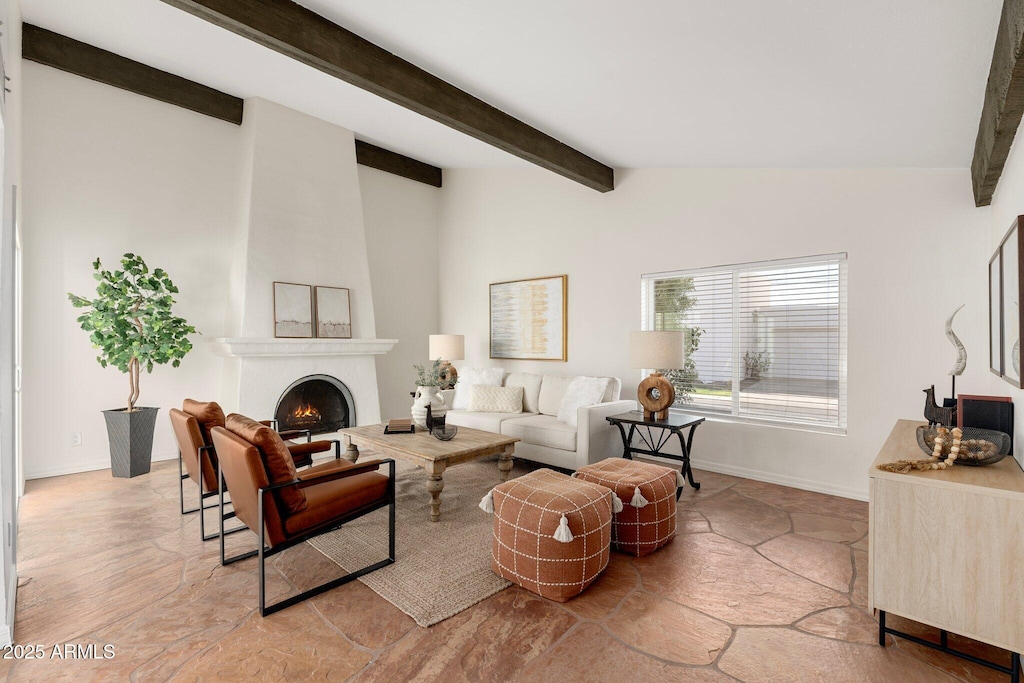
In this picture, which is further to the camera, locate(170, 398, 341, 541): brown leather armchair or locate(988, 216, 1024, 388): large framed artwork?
locate(170, 398, 341, 541): brown leather armchair

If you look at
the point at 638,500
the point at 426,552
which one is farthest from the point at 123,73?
the point at 638,500

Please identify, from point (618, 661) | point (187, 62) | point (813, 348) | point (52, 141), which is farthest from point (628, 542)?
point (52, 141)

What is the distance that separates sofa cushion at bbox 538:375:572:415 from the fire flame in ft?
8.42

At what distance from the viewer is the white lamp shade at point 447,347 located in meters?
6.29

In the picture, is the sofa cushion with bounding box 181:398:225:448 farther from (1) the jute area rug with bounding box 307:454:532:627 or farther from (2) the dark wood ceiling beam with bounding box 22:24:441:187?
(2) the dark wood ceiling beam with bounding box 22:24:441:187

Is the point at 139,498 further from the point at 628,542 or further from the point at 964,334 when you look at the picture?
the point at 964,334

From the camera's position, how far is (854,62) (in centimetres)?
218

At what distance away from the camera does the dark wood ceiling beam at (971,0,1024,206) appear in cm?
158

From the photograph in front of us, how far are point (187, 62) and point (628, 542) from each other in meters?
5.42

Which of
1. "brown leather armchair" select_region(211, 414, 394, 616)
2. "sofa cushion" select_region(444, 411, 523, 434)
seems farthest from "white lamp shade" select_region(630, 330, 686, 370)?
"brown leather armchair" select_region(211, 414, 394, 616)

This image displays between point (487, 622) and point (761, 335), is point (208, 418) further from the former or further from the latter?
point (761, 335)

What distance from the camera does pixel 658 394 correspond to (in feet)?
14.3

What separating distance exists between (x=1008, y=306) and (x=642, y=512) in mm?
1924

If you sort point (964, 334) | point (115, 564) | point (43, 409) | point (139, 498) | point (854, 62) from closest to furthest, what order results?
point (854, 62)
point (115, 564)
point (964, 334)
point (139, 498)
point (43, 409)
